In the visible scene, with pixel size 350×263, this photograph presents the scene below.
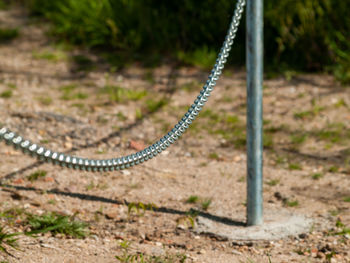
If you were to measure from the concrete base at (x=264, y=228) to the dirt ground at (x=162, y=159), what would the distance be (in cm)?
4

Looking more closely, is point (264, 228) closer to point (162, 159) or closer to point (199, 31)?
point (162, 159)

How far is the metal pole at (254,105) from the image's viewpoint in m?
2.53

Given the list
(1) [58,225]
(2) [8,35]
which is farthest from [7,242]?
(2) [8,35]

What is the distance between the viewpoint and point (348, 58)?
457 cm

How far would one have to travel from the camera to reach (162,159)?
363 cm

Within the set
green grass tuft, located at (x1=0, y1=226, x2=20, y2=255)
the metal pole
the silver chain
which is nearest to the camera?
the silver chain

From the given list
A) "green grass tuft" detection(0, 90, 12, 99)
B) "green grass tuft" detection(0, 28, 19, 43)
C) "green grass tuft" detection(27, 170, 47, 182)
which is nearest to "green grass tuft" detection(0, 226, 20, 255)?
"green grass tuft" detection(27, 170, 47, 182)

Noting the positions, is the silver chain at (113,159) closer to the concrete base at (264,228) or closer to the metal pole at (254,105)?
the metal pole at (254,105)

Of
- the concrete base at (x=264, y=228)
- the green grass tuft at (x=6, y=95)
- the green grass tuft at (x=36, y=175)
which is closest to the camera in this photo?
the concrete base at (x=264, y=228)

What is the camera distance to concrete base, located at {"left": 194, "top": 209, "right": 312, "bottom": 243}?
8.83 ft

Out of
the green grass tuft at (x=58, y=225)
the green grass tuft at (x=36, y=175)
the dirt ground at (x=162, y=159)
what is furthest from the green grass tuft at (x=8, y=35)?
the green grass tuft at (x=58, y=225)

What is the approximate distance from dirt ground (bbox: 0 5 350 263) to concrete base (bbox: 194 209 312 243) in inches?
1.6

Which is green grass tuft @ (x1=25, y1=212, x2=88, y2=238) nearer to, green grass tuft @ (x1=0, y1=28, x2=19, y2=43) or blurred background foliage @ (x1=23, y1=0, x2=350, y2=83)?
blurred background foliage @ (x1=23, y1=0, x2=350, y2=83)

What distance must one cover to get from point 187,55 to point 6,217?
9.25 feet
